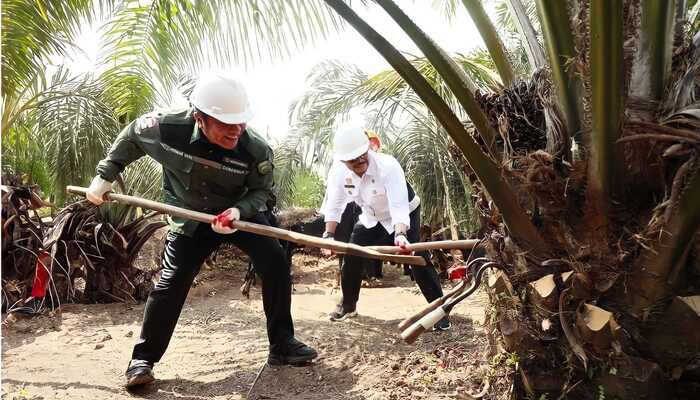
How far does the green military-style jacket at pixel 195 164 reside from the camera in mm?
3561

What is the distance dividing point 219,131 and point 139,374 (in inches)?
57.6

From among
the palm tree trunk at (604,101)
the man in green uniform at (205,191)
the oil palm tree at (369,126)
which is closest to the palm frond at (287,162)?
the oil palm tree at (369,126)

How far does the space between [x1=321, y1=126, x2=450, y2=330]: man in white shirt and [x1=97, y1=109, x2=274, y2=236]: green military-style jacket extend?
111cm

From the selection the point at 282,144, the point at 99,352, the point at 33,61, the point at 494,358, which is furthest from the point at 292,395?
the point at 282,144

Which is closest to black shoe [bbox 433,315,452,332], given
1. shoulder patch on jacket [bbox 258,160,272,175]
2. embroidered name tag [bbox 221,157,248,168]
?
shoulder patch on jacket [bbox 258,160,272,175]

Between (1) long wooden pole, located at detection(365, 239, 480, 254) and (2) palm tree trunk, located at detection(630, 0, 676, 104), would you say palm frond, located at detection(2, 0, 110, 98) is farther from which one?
(2) palm tree trunk, located at detection(630, 0, 676, 104)

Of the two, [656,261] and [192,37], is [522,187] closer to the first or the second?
[656,261]

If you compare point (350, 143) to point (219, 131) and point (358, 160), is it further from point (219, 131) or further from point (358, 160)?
point (219, 131)

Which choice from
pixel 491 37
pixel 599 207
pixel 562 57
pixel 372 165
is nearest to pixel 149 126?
pixel 372 165

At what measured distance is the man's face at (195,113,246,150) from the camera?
349 cm

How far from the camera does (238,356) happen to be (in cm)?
405

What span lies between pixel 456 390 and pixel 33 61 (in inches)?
190

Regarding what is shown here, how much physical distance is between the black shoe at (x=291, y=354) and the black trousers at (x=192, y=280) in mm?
37

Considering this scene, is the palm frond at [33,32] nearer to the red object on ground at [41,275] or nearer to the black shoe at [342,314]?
the red object on ground at [41,275]
